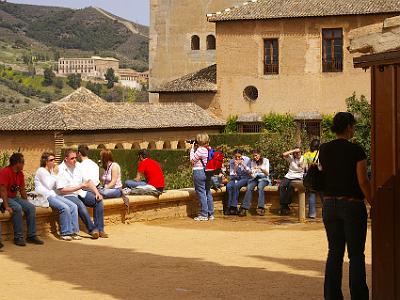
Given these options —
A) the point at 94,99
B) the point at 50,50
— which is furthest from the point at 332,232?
the point at 50,50

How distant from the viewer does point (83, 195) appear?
47.6 ft

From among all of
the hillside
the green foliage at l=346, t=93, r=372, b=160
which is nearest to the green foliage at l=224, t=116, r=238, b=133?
the green foliage at l=346, t=93, r=372, b=160

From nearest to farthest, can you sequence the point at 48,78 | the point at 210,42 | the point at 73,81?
the point at 210,42 < the point at 48,78 < the point at 73,81

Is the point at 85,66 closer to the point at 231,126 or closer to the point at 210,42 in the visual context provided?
the point at 210,42

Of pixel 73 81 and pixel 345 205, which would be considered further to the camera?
pixel 73 81

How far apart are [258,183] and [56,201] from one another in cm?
493

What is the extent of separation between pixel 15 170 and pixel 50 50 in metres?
177

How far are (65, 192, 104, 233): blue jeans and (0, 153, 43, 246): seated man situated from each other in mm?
976

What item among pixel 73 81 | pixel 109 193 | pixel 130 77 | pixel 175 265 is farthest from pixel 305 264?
pixel 130 77

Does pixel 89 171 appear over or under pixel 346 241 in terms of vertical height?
over

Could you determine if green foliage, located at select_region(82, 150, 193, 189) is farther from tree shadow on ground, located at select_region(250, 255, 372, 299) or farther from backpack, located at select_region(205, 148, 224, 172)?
tree shadow on ground, located at select_region(250, 255, 372, 299)

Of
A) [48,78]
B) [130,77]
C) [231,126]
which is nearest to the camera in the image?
[231,126]

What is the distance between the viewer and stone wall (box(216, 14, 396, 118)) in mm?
43812

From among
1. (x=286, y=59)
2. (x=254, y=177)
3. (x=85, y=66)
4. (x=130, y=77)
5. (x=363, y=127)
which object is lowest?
(x=254, y=177)
